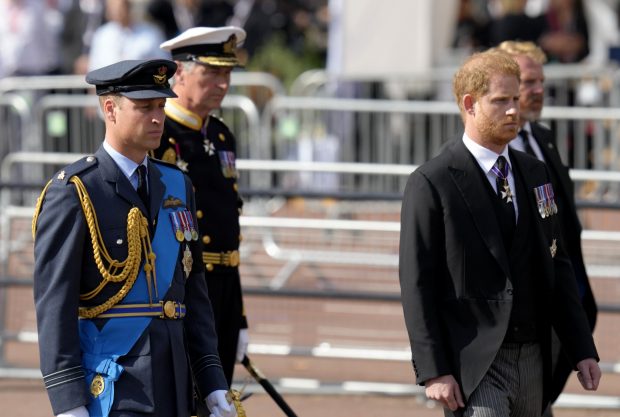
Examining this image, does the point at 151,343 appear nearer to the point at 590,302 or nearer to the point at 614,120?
the point at 590,302

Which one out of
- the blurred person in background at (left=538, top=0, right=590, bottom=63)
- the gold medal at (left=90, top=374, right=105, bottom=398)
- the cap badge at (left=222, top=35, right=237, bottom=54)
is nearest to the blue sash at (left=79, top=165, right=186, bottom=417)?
the gold medal at (left=90, top=374, right=105, bottom=398)

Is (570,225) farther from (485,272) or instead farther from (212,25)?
(212,25)

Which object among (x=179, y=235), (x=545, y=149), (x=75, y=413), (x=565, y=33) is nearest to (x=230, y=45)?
(x=545, y=149)

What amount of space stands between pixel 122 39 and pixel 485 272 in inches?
335

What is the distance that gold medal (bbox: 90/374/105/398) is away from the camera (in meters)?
4.04

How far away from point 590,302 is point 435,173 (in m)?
1.23

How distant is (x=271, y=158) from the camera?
11.6m

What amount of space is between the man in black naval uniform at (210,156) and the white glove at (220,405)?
143 centimetres

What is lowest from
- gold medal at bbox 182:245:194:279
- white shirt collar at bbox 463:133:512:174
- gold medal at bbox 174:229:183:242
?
gold medal at bbox 182:245:194:279

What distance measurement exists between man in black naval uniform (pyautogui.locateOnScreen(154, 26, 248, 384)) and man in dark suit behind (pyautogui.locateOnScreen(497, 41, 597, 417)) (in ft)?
4.16

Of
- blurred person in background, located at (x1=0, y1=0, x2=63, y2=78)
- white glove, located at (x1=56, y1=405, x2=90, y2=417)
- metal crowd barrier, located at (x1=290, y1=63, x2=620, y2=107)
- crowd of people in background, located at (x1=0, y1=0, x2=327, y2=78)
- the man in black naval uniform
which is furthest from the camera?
blurred person in background, located at (x1=0, y1=0, x2=63, y2=78)

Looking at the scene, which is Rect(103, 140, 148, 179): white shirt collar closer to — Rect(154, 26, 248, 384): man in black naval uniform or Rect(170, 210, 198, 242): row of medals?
Rect(170, 210, 198, 242): row of medals

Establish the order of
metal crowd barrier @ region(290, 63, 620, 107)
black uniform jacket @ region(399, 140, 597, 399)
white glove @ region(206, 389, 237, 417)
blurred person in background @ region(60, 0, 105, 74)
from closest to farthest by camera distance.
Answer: white glove @ region(206, 389, 237, 417)
black uniform jacket @ region(399, 140, 597, 399)
metal crowd barrier @ region(290, 63, 620, 107)
blurred person in background @ region(60, 0, 105, 74)

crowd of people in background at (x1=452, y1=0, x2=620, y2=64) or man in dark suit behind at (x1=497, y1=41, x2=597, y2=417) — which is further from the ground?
crowd of people in background at (x1=452, y1=0, x2=620, y2=64)
